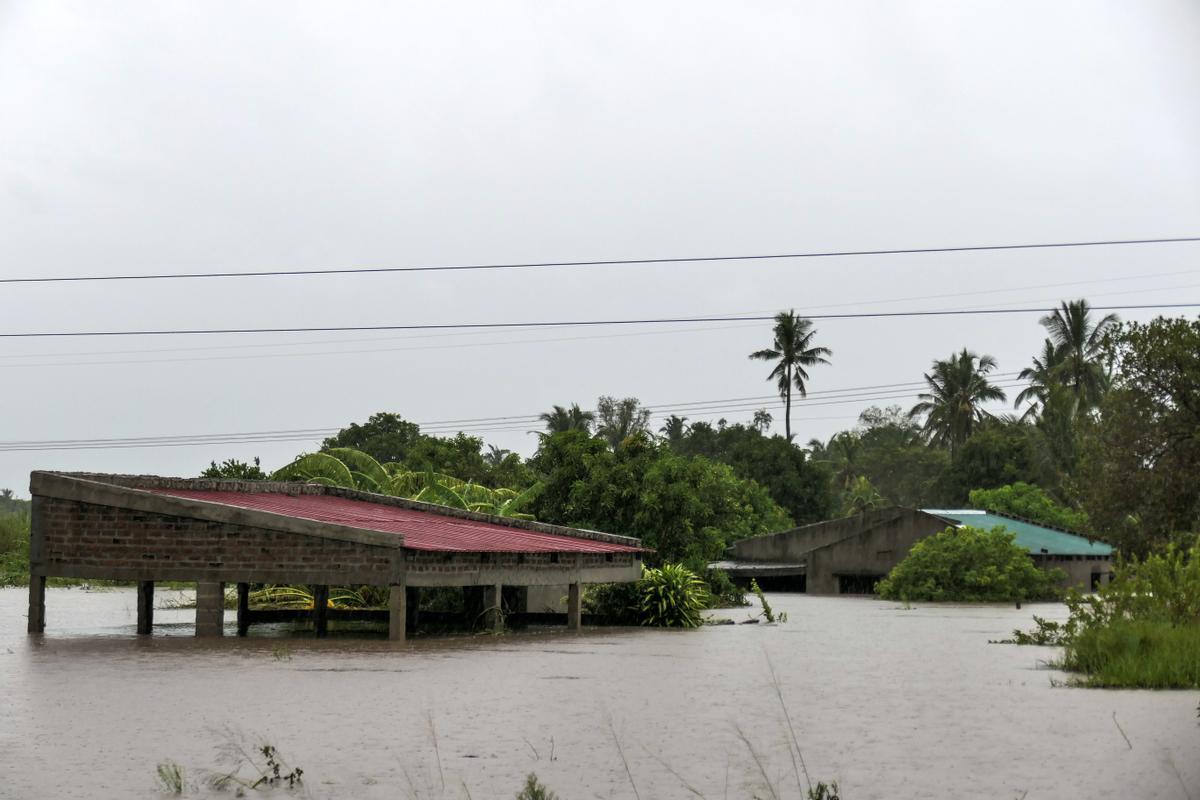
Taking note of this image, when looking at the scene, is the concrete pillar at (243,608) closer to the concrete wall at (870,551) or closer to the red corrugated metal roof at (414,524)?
the red corrugated metal roof at (414,524)

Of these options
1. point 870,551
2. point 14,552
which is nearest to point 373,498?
point 870,551

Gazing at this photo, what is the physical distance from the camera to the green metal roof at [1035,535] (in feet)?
177

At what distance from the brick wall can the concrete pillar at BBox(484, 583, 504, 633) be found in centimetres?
488

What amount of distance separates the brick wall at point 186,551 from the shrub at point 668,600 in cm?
1018

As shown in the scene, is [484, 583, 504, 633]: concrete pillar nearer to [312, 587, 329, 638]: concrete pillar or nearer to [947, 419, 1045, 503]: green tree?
[312, 587, 329, 638]: concrete pillar

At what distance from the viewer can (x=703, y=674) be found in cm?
2109

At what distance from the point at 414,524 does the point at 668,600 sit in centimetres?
679

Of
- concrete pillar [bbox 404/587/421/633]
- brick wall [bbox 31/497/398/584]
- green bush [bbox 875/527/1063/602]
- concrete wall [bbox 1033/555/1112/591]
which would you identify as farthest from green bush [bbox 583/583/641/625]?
concrete wall [bbox 1033/555/1112/591]

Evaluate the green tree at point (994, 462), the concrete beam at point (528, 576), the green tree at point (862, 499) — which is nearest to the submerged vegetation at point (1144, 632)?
the concrete beam at point (528, 576)

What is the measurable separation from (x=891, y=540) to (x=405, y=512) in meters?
29.3

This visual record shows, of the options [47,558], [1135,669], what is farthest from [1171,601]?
[47,558]

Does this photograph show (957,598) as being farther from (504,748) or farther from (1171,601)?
(504,748)

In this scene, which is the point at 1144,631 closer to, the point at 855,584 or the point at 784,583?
the point at 855,584

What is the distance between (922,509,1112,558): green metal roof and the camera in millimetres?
54056
